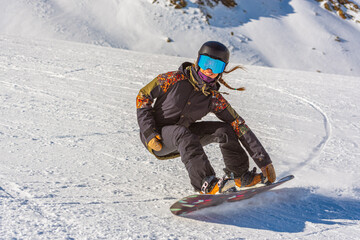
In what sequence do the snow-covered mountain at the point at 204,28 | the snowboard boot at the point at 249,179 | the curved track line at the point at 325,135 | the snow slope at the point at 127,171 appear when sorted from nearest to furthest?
1. the snow slope at the point at 127,171
2. the snowboard boot at the point at 249,179
3. the curved track line at the point at 325,135
4. the snow-covered mountain at the point at 204,28

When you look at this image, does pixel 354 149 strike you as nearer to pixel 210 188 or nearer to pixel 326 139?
pixel 326 139

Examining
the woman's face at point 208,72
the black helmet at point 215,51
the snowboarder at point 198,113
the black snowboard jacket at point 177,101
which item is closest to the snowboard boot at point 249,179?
the snowboarder at point 198,113

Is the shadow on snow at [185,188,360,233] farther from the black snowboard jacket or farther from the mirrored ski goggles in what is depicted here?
the mirrored ski goggles

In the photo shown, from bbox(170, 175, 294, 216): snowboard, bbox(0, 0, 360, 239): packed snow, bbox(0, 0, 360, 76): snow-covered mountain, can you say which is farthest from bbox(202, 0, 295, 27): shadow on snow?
bbox(170, 175, 294, 216): snowboard

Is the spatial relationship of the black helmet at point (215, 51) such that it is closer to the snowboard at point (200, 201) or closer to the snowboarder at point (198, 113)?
the snowboarder at point (198, 113)

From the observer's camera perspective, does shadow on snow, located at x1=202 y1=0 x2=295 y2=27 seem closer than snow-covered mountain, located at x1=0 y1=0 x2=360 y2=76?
No

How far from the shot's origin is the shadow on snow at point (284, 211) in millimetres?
2635

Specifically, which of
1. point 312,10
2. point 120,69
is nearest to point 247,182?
point 120,69

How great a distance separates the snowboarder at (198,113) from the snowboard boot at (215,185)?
16.7 inches

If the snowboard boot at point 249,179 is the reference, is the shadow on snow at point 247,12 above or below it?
below

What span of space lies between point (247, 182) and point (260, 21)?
30122mm

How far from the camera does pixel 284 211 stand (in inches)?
114

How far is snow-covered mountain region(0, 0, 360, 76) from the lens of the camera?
25125 mm

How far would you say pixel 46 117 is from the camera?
16.5 ft
